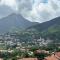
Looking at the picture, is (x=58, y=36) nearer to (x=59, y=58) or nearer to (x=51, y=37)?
(x=51, y=37)

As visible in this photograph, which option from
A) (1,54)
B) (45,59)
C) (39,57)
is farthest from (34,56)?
(1,54)

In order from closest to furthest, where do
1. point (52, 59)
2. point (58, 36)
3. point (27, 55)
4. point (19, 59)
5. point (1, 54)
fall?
point (52, 59) < point (19, 59) < point (27, 55) < point (1, 54) < point (58, 36)

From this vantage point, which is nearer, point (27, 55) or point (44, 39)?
point (27, 55)

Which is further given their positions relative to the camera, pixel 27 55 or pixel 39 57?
pixel 27 55

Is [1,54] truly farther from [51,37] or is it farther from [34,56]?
[51,37]

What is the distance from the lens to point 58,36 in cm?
19725

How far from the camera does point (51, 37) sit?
7776 inches

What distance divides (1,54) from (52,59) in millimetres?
25738

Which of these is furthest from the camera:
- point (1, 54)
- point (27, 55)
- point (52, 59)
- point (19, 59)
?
point (1, 54)

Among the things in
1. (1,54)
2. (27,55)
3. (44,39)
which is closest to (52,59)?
(27,55)

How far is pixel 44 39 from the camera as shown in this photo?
198 m

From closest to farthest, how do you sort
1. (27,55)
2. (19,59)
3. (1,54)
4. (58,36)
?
(19,59), (27,55), (1,54), (58,36)

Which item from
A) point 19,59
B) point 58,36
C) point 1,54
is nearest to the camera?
point 19,59

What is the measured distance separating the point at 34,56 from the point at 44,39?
6124 inches
